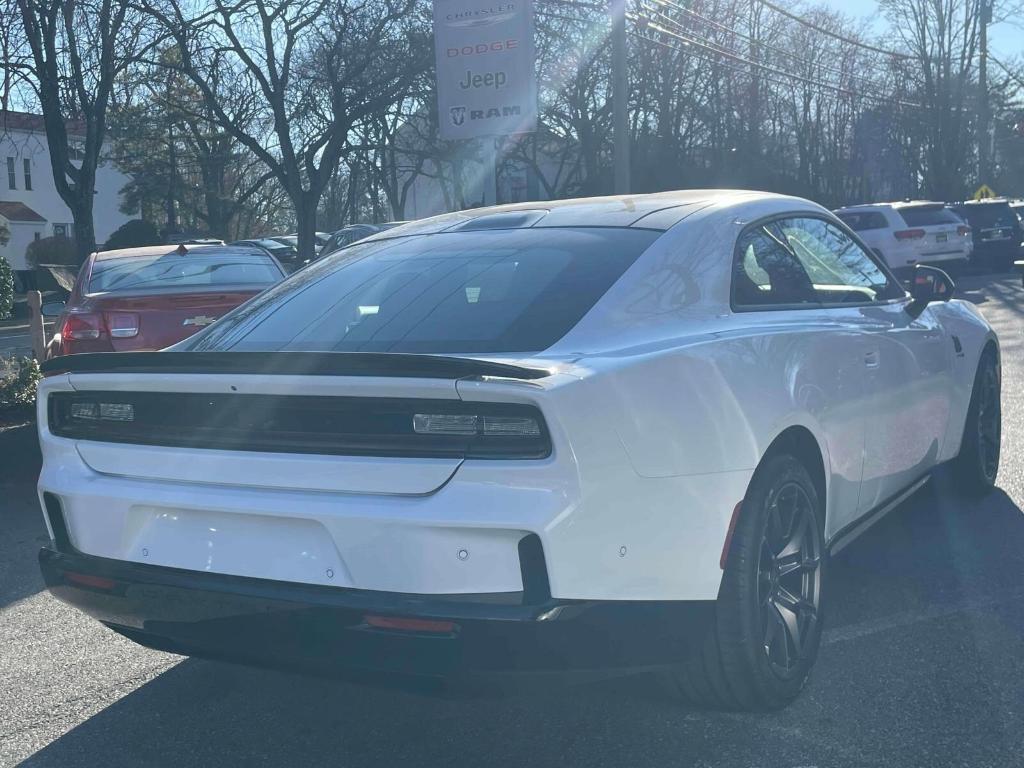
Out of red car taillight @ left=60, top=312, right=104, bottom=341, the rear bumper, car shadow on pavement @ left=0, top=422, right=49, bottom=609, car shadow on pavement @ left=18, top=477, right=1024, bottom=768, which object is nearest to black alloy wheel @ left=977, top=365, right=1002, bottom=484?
car shadow on pavement @ left=18, top=477, right=1024, bottom=768

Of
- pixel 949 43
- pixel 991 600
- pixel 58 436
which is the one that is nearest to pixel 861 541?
pixel 991 600

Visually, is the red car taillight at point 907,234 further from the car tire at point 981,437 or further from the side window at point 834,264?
the side window at point 834,264

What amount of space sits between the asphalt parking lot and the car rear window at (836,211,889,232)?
17550 mm

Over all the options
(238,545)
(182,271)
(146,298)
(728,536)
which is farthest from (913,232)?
(238,545)

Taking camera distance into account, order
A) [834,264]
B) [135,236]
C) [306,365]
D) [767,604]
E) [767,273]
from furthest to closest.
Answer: [135,236], [834,264], [767,273], [767,604], [306,365]

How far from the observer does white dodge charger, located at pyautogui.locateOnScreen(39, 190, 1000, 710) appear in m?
2.68

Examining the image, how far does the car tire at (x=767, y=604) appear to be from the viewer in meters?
3.07

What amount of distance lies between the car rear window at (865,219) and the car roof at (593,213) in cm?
1795

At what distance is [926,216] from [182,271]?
54.9 ft

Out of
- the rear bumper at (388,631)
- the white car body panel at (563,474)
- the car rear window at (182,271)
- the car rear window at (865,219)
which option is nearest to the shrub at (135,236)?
the car rear window at (865,219)

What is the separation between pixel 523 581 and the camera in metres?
2.66

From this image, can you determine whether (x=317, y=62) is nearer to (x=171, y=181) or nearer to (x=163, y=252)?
(x=163, y=252)

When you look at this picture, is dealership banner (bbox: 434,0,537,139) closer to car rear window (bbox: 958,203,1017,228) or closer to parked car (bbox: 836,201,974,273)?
parked car (bbox: 836,201,974,273)

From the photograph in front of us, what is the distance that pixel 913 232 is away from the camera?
831 inches
